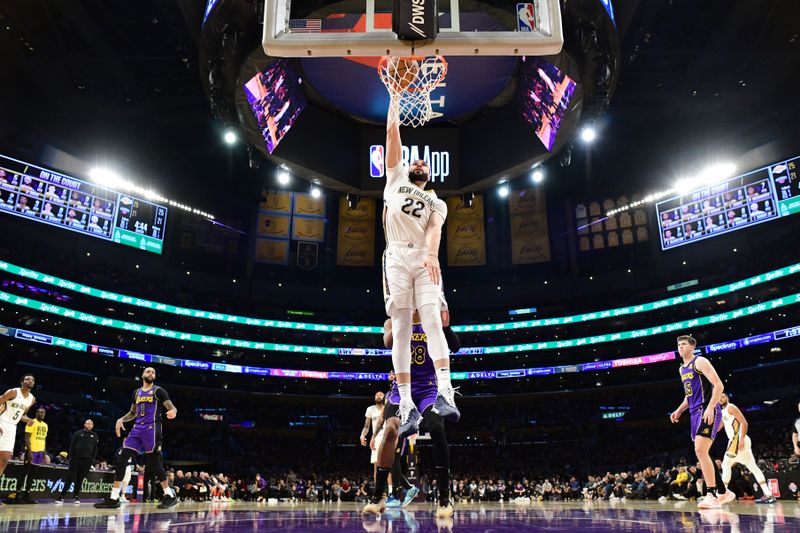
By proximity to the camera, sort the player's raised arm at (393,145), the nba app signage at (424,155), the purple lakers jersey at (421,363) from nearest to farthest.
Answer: the player's raised arm at (393,145), the purple lakers jersey at (421,363), the nba app signage at (424,155)

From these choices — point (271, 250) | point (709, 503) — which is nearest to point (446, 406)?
point (709, 503)

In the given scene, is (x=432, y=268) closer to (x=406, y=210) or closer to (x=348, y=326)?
(x=406, y=210)

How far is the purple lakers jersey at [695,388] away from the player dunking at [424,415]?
4.19 meters

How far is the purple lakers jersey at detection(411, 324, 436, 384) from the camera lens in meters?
5.62

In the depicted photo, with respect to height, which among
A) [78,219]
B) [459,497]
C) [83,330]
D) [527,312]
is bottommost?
[459,497]

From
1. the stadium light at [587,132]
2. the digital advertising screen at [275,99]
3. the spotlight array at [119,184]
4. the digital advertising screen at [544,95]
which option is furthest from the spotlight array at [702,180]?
the spotlight array at [119,184]

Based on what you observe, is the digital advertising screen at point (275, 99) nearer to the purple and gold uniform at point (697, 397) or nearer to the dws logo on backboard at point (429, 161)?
the dws logo on backboard at point (429, 161)

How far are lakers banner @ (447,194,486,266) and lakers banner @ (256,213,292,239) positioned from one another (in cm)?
1041

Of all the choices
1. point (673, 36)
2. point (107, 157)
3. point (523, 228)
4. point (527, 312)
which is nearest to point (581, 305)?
point (527, 312)

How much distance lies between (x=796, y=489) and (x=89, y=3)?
86.5ft

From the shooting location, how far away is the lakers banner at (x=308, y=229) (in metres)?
37.3

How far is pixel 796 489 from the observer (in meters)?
15.6

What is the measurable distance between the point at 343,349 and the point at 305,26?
3465 cm

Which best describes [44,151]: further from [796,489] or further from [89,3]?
[796,489]
